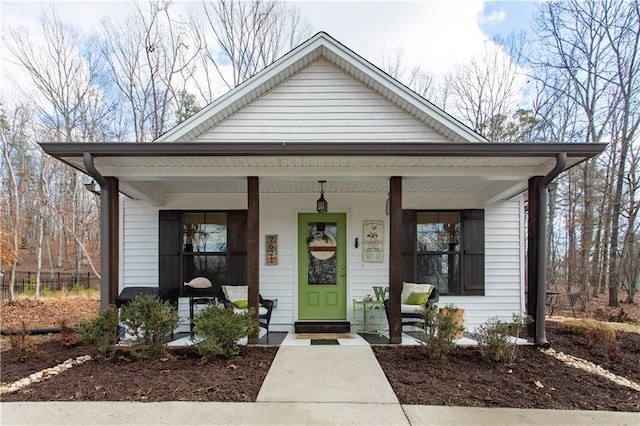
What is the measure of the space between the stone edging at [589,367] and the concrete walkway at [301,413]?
37.1 inches

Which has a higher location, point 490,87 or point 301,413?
point 490,87

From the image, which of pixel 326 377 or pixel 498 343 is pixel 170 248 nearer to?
pixel 326 377

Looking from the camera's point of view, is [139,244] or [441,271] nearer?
[139,244]

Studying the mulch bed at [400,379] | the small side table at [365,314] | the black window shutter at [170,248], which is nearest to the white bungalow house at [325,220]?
the black window shutter at [170,248]

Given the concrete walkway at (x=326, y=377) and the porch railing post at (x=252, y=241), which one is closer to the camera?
the concrete walkway at (x=326, y=377)

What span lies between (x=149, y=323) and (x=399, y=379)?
2916 mm

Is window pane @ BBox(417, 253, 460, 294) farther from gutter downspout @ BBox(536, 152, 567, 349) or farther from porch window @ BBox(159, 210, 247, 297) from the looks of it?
porch window @ BBox(159, 210, 247, 297)

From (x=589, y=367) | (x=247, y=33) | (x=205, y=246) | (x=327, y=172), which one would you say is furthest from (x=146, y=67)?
(x=589, y=367)

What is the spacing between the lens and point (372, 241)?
269 inches

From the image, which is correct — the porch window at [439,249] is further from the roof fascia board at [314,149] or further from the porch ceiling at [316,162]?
the roof fascia board at [314,149]

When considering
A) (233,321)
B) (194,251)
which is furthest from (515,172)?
(194,251)

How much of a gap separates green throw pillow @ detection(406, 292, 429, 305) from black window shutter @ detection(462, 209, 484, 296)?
1037 mm

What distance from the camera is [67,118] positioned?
15031mm

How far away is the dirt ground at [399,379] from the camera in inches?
134
